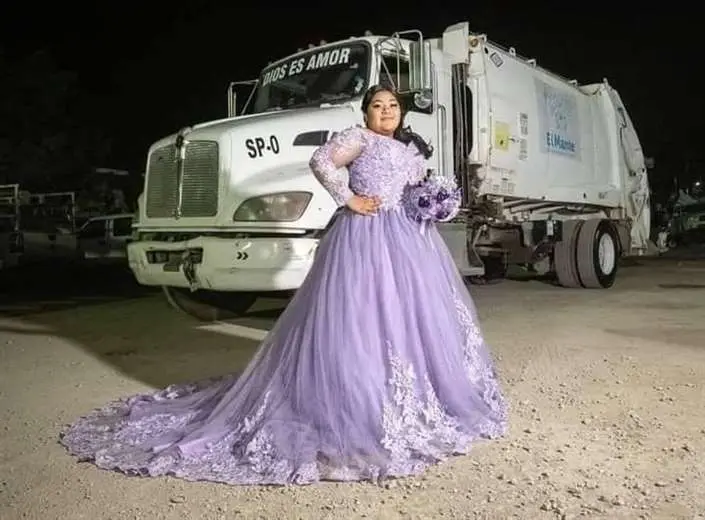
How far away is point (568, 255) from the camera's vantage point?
1155 cm

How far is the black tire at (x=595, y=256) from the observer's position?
450 inches

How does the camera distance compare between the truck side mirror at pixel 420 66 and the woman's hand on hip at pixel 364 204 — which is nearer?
the woman's hand on hip at pixel 364 204

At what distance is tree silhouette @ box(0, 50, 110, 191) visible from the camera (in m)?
27.4

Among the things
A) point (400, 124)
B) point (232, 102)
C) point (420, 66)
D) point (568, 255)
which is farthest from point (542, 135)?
point (400, 124)

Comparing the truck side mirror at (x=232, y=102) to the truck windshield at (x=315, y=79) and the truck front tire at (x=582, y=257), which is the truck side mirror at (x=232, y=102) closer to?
the truck windshield at (x=315, y=79)

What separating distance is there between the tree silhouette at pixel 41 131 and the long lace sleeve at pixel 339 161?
1005 inches

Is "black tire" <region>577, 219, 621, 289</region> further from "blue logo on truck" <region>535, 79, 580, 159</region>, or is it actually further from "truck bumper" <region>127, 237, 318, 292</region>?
"truck bumper" <region>127, 237, 318, 292</region>

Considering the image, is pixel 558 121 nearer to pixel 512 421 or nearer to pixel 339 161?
pixel 512 421

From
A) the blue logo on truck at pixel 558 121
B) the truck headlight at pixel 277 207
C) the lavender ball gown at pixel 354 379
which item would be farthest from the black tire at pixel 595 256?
the lavender ball gown at pixel 354 379

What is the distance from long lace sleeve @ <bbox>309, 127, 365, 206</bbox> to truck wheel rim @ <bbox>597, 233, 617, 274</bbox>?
26.5 ft

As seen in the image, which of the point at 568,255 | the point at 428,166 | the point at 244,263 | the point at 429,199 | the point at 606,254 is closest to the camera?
the point at 429,199

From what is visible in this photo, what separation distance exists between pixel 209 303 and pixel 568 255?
5.31m

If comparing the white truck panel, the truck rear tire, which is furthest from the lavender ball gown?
the white truck panel

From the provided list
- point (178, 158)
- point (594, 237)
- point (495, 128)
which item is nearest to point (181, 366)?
point (178, 158)
